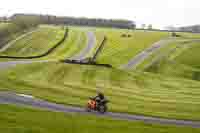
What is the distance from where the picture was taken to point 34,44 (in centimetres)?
9750

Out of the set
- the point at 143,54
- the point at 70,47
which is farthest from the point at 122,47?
the point at 70,47

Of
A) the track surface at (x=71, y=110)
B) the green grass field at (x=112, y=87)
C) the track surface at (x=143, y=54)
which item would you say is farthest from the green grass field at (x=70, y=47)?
the track surface at (x=71, y=110)

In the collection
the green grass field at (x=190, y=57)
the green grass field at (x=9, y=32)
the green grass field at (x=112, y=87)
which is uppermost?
the green grass field at (x=9, y=32)

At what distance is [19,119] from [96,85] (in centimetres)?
2562

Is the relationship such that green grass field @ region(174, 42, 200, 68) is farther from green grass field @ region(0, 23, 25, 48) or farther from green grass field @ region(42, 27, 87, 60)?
green grass field @ region(0, 23, 25, 48)

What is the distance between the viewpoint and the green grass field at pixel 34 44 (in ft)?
290

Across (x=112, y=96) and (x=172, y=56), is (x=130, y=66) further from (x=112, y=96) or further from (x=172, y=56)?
(x=112, y=96)

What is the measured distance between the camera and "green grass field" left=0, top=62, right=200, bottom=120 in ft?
120

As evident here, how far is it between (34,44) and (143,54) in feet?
120

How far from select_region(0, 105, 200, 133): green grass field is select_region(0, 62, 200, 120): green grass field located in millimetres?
5856

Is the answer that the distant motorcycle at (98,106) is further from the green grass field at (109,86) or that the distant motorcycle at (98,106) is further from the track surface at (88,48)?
the track surface at (88,48)

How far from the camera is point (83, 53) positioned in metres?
87.2

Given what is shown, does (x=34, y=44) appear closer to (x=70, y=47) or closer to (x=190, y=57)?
(x=70, y=47)

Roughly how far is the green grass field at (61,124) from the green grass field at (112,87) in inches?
231
